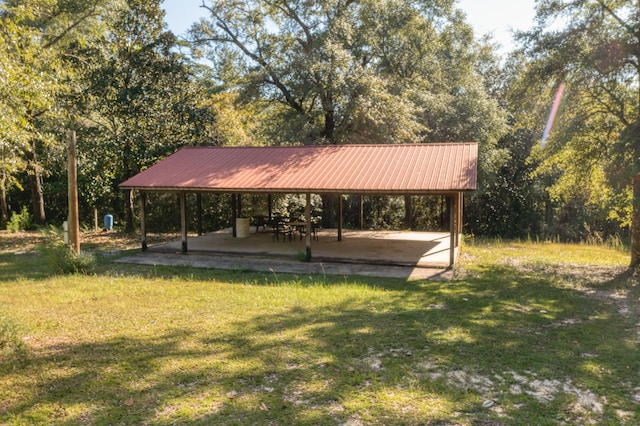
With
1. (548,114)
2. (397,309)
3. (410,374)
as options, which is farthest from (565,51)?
(410,374)

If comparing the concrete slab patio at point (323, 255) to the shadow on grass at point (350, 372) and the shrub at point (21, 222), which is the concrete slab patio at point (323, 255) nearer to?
the shadow on grass at point (350, 372)

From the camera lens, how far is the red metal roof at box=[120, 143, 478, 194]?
1115 cm

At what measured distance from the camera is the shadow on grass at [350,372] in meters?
3.98

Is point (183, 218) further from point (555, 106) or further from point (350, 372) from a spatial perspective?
point (555, 106)

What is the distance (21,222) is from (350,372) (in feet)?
65.4

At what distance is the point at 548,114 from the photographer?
11680 mm

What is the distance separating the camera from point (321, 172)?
12.4 meters

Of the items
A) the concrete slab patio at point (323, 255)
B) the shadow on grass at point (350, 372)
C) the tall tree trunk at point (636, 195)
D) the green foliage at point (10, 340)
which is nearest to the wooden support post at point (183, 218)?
the concrete slab patio at point (323, 255)

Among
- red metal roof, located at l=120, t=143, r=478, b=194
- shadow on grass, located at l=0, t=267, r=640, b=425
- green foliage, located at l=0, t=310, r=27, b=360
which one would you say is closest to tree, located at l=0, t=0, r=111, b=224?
green foliage, located at l=0, t=310, r=27, b=360

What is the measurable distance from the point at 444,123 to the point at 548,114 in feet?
28.9

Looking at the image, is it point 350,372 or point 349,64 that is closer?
point 350,372

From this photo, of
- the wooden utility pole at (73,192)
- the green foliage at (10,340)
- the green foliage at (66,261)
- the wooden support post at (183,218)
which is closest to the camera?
the green foliage at (10,340)

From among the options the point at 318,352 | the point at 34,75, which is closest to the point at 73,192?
the point at 34,75

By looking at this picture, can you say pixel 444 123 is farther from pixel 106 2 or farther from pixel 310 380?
pixel 310 380
